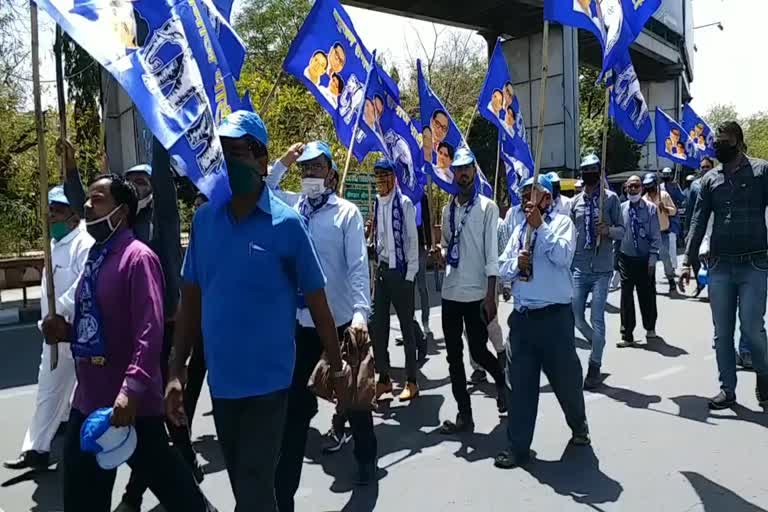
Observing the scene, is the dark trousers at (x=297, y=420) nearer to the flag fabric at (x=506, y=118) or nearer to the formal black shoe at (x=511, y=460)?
the formal black shoe at (x=511, y=460)

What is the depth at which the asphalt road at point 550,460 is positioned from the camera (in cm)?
404

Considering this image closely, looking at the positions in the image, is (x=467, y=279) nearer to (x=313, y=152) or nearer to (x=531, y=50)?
(x=313, y=152)

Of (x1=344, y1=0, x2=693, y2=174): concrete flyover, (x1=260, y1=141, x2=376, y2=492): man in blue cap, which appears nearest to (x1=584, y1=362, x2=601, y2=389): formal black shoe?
(x1=260, y1=141, x2=376, y2=492): man in blue cap

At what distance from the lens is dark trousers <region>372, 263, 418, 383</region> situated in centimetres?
611

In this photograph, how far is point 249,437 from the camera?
276cm

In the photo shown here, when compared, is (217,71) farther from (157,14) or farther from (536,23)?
(536,23)

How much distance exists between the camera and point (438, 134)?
7133 millimetres

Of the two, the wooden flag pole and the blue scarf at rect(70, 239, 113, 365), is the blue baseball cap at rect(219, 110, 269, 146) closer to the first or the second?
the blue scarf at rect(70, 239, 113, 365)

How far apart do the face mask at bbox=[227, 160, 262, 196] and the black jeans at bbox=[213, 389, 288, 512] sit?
32.1 inches

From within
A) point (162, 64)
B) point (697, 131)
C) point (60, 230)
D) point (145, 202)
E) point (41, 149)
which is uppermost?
point (697, 131)

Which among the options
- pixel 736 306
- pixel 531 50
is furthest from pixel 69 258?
pixel 531 50

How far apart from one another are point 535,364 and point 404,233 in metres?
2.01

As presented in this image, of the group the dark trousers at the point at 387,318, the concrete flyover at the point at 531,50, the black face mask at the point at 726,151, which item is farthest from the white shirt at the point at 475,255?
the concrete flyover at the point at 531,50

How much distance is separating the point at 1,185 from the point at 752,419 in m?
A: 15.0
